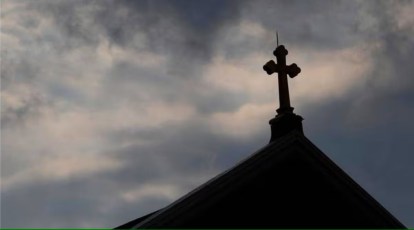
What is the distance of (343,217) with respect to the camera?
10.7 metres

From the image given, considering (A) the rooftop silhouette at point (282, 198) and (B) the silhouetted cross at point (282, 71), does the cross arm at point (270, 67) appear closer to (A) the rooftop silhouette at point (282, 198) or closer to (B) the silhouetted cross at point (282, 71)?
(B) the silhouetted cross at point (282, 71)

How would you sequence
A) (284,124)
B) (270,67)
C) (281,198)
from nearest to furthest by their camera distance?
(281,198) → (284,124) → (270,67)

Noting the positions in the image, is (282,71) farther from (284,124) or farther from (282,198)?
(282,198)

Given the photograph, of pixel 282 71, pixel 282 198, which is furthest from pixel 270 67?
pixel 282 198

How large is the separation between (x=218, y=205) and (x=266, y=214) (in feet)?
3.08

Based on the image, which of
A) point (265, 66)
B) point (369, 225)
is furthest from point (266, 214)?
point (265, 66)

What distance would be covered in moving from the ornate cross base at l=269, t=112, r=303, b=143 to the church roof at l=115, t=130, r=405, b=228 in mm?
764

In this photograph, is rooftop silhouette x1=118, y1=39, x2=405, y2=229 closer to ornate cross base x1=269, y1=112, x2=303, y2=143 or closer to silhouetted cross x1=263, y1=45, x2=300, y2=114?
ornate cross base x1=269, y1=112, x2=303, y2=143

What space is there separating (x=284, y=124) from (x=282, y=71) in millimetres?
1625

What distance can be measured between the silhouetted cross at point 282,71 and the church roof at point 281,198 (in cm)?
148

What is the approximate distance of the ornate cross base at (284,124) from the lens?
12.0 metres

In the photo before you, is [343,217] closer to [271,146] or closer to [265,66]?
[271,146]

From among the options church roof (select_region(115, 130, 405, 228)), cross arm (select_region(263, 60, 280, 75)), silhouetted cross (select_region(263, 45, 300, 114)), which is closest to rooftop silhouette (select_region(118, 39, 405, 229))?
church roof (select_region(115, 130, 405, 228))

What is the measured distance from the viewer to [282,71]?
13.0 meters
